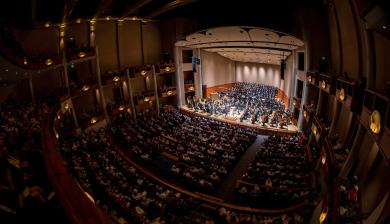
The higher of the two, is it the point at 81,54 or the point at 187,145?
the point at 81,54

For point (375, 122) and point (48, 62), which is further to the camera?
point (48, 62)

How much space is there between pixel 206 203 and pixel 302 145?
362 inches

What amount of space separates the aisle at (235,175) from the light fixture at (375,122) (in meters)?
7.12

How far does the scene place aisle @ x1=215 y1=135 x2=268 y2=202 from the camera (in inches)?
452

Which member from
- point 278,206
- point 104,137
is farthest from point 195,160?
point 104,137

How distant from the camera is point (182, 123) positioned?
68.7 feet

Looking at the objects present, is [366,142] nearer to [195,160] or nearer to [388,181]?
[388,181]

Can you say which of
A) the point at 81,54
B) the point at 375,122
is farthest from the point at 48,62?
the point at 375,122

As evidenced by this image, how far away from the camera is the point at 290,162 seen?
42.6 feet

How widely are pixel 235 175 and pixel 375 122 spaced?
835 cm

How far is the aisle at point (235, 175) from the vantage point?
11.5m

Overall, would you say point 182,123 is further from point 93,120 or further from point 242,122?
point 93,120

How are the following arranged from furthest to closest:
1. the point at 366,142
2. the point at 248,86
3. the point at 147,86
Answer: the point at 248,86
the point at 147,86
the point at 366,142

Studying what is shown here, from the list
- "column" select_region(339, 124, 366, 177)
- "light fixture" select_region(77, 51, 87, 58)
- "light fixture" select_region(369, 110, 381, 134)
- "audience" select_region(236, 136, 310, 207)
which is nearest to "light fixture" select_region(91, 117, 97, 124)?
"light fixture" select_region(77, 51, 87, 58)
